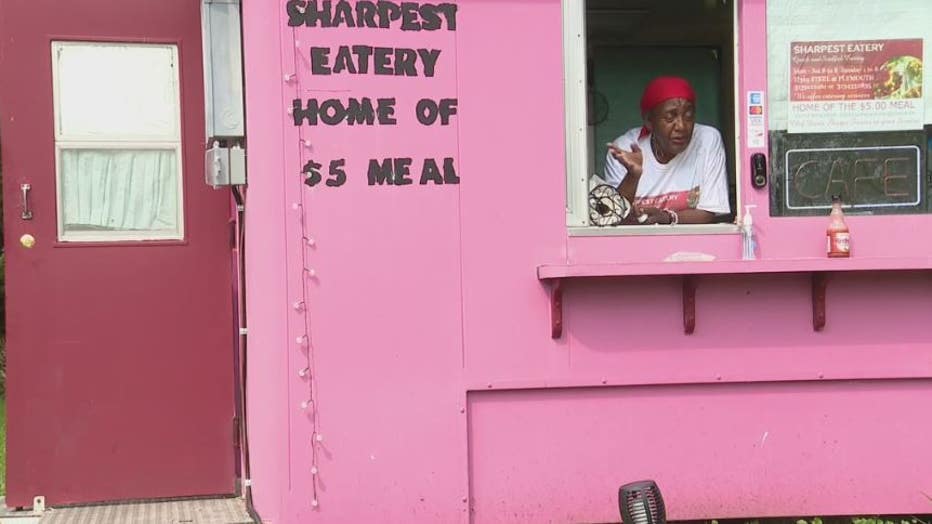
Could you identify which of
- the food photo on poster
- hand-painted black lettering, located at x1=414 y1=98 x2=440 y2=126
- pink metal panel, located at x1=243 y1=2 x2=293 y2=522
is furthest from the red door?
the food photo on poster

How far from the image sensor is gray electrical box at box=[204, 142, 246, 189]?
161 inches

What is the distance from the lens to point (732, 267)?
12.6 ft

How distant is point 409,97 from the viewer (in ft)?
12.9

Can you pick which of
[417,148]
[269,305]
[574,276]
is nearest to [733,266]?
[574,276]

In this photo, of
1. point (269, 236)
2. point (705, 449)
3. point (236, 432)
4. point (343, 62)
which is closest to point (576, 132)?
point (343, 62)

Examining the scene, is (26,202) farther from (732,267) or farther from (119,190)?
(732,267)

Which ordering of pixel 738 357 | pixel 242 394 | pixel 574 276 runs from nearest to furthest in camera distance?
pixel 574 276
pixel 738 357
pixel 242 394

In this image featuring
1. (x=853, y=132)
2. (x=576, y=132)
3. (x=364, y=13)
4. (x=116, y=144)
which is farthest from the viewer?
(x=116, y=144)

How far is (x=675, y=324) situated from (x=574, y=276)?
0.55m

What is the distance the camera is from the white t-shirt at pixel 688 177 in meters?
4.33

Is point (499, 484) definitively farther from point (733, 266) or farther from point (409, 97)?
point (409, 97)

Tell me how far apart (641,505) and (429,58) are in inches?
78.7

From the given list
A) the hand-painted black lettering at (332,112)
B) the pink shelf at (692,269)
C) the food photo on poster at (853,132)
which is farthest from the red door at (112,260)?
the food photo on poster at (853,132)

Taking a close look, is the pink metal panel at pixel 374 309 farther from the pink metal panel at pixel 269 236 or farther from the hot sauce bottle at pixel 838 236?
the hot sauce bottle at pixel 838 236
